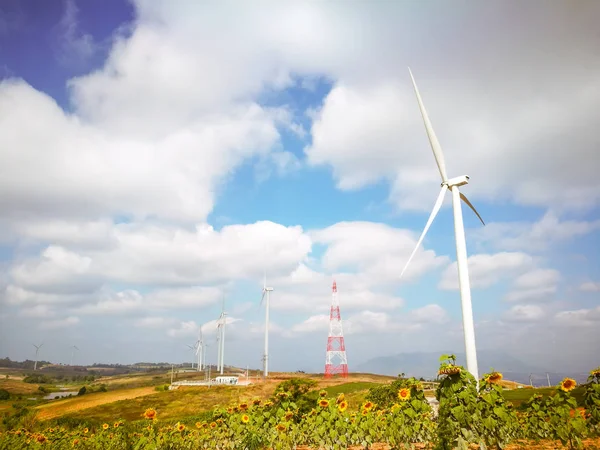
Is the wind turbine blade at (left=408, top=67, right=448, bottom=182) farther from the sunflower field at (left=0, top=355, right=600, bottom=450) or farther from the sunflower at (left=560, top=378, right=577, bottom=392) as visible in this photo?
the sunflower at (left=560, top=378, right=577, bottom=392)

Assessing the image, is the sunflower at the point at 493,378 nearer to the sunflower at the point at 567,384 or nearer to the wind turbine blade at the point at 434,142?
the sunflower at the point at 567,384

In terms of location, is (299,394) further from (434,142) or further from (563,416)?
(434,142)

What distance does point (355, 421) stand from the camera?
47.2 feet

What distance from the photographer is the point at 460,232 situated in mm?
25938

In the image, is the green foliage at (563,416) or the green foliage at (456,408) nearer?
the green foliage at (456,408)

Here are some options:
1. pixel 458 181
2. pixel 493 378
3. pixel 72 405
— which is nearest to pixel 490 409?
pixel 493 378

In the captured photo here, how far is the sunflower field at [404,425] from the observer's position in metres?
9.59

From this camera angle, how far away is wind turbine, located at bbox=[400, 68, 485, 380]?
22.5 m

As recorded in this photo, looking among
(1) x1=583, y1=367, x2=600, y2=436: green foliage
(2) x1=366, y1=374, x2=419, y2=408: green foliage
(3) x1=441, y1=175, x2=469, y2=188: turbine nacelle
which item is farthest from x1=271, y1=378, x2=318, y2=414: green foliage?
(2) x1=366, y1=374, x2=419, y2=408: green foliage

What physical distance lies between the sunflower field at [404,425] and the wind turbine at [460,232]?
6.60 m

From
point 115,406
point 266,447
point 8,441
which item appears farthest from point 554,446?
point 115,406

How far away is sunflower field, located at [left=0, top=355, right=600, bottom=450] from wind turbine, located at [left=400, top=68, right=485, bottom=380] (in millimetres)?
6600

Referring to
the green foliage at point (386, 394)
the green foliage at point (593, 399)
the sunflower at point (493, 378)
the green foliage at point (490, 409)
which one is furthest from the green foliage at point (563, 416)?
the green foliage at point (386, 394)

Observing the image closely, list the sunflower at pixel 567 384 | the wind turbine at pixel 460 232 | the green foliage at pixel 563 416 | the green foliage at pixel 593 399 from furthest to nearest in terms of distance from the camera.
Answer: the wind turbine at pixel 460 232, the sunflower at pixel 567 384, the green foliage at pixel 563 416, the green foliage at pixel 593 399
